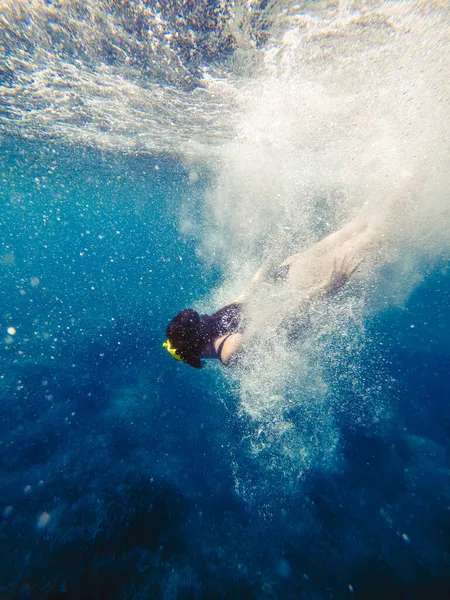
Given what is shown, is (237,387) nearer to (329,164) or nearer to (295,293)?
(295,293)

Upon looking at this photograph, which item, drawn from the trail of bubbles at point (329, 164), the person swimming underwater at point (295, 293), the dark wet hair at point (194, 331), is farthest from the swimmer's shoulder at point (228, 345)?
the trail of bubbles at point (329, 164)

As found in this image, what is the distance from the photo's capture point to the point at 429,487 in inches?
309

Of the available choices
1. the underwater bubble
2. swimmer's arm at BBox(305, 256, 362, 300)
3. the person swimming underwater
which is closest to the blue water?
the underwater bubble

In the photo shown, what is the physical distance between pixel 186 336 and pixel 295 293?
2177 millimetres

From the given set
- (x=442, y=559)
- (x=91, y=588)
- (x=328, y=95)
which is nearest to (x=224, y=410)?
(x=91, y=588)

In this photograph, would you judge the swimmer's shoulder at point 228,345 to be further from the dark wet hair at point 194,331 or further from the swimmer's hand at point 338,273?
the swimmer's hand at point 338,273

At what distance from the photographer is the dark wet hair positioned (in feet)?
12.6

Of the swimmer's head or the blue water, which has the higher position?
the swimmer's head

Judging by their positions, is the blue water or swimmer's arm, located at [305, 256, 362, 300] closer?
swimmer's arm, located at [305, 256, 362, 300]

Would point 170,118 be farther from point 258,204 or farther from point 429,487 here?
point 429,487

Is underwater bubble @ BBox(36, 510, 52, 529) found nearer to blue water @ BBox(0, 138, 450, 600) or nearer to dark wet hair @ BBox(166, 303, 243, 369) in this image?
blue water @ BBox(0, 138, 450, 600)

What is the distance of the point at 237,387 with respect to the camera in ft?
33.9

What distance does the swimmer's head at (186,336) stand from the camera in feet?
12.5

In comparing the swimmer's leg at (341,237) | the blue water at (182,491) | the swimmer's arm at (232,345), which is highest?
the swimmer's leg at (341,237)
